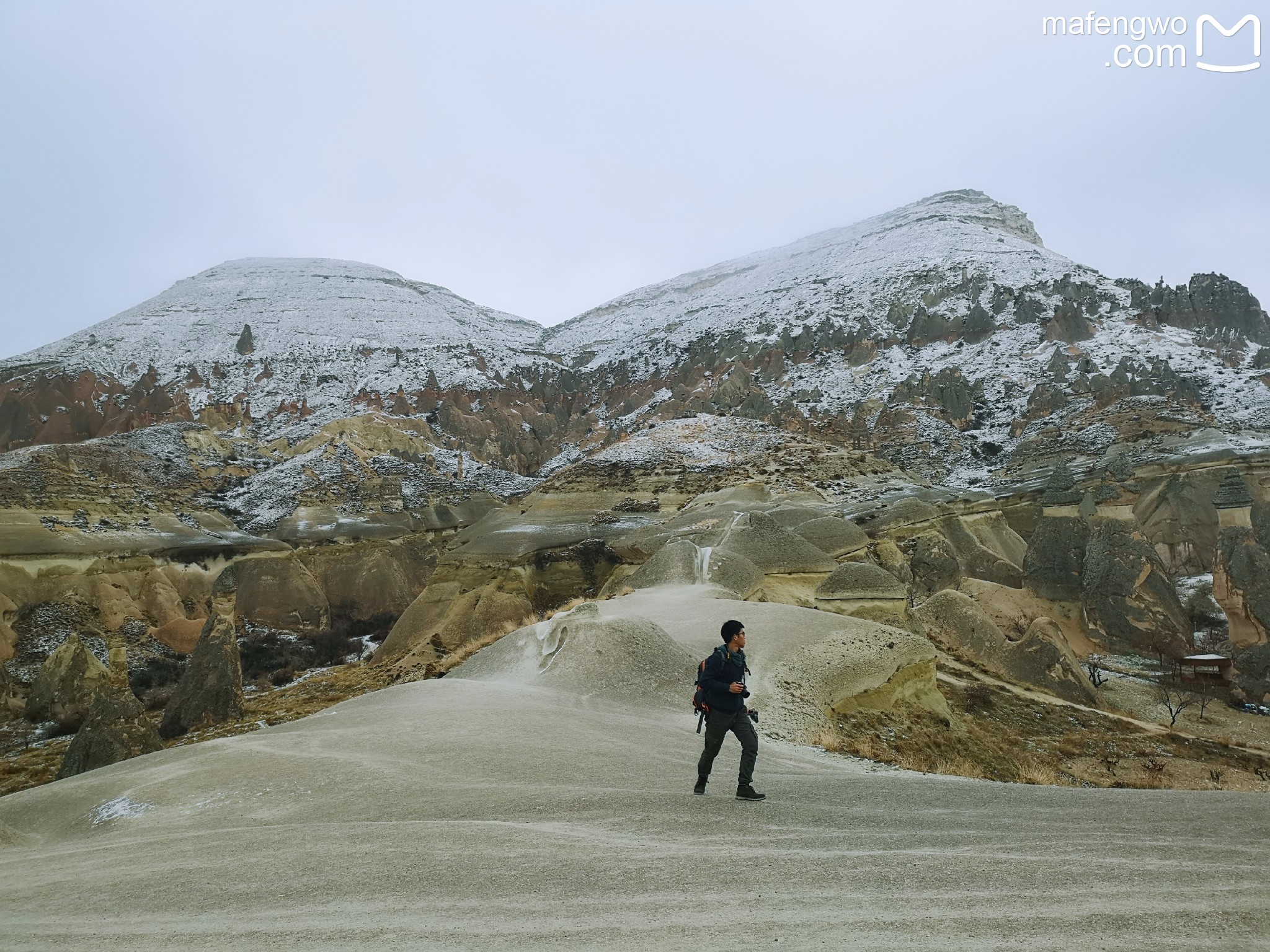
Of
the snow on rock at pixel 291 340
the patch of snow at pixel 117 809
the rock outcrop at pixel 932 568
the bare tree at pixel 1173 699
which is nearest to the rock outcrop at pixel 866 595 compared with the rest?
the bare tree at pixel 1173 699

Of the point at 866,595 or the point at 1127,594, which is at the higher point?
the point at 866,595

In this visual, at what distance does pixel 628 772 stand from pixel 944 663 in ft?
54.8

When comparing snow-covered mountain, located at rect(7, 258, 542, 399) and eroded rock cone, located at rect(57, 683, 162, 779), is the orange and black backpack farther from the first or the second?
snow-covered mountain, located at rect(7, 258, 542, 399)

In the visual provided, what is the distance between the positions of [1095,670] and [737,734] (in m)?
25.0

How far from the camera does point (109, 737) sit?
47.6 feet

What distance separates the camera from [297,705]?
62.0 feet

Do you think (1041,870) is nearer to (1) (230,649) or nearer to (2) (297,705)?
(2) (297,705)

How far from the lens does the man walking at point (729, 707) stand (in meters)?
5.94

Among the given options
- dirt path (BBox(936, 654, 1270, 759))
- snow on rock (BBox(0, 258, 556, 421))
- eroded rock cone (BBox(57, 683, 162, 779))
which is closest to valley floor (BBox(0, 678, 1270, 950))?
eroded rock cone (BBox(57, 683, 162, 779))

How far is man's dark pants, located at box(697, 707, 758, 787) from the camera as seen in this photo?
5918 millimetres

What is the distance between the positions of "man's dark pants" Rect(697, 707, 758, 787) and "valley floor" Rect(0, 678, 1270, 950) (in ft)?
0.92

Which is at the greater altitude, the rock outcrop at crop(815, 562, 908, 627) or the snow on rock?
the snow on rock

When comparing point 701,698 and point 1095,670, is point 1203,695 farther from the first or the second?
point 701,698

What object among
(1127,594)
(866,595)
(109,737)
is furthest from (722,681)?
(1127,594)
